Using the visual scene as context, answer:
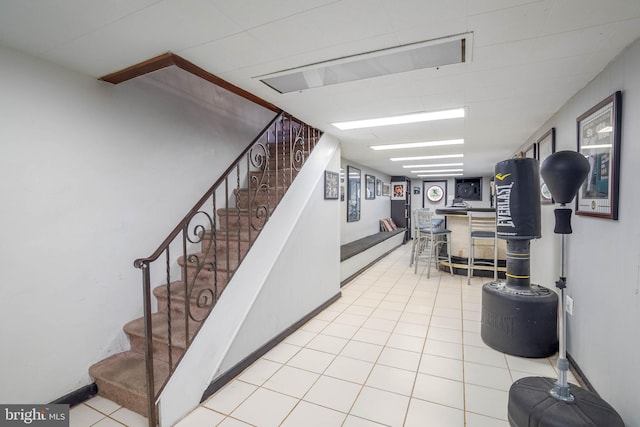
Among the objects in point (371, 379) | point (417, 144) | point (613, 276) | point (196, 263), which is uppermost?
point (417, 144)

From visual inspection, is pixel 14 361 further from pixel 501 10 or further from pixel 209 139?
pixel 501 10

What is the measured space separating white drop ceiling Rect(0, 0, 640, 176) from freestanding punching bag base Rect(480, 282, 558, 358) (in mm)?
1841

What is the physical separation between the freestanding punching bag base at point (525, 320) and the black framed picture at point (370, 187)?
206 inches

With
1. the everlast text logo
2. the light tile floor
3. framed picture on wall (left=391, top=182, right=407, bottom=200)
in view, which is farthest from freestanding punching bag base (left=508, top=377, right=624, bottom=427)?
framed picture on wall (left=391, top=182, right=407, bottom=200)

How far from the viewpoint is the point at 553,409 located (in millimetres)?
1591

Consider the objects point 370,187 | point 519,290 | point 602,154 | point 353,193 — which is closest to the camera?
point 602,154

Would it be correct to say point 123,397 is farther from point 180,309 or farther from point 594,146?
point 594,146

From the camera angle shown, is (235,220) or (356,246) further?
(356,246)

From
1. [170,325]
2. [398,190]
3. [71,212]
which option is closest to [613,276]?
[170,325]

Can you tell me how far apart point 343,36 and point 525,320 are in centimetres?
286

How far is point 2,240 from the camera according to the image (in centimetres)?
182

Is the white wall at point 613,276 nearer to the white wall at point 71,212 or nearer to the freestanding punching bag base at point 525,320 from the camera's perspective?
the freestanding punching bag base at point 525,320

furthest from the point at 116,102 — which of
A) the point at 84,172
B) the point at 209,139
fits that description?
the point at 209,139

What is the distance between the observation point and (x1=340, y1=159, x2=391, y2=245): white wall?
6543 millimetres
